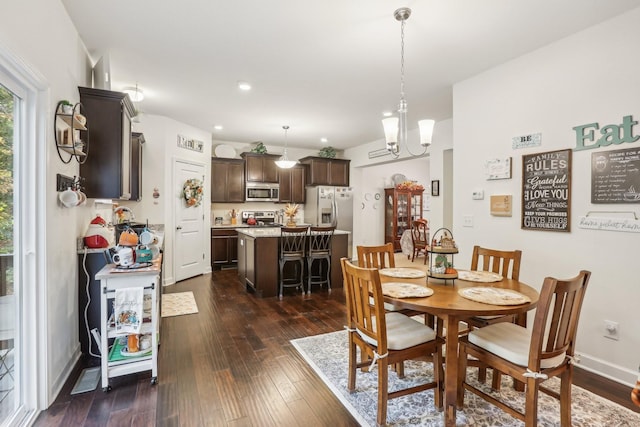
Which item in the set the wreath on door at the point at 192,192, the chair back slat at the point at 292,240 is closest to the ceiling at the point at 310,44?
the wreath on door at the point at 192,192

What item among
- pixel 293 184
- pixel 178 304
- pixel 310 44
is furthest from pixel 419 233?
pixel 310 44

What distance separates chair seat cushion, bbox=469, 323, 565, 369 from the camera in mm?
1688

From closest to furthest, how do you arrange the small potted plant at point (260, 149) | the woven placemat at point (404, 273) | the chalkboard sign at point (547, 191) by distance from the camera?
1. the woven placemat at point (404, 273)
2. the chalkboard sign at point (547, 191)
3. the small potted plant at point (260, 149)

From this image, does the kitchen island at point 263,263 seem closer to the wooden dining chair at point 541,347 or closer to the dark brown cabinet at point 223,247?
the dark brown cabinet at point 223,247

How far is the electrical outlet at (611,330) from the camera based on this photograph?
2385 mm

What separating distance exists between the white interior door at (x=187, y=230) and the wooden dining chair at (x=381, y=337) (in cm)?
409

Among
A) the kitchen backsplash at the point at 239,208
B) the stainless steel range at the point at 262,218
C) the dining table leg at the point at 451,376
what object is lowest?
the dining table leg at the point at 451,376

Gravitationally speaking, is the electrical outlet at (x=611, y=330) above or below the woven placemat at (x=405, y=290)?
below

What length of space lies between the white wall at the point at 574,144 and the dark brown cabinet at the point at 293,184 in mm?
4391

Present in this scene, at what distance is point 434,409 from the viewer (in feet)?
6.63

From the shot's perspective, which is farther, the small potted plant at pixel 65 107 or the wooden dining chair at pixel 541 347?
the small potted plant at pixel 65 107

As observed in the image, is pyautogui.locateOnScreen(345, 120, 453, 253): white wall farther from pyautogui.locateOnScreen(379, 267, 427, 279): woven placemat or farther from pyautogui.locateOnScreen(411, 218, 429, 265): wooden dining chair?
pyautogui.locateOnScreen(379, 267, 427, 279): woven placemat

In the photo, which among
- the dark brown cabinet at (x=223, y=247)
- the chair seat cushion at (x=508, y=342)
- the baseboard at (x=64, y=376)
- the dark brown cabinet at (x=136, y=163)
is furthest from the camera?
the dark brown cabinet at (x=223, y=247)

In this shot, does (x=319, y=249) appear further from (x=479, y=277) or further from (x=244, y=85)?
(x=479, y=277)
